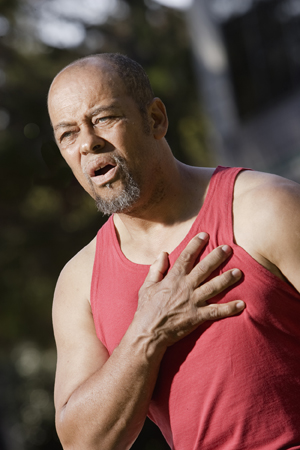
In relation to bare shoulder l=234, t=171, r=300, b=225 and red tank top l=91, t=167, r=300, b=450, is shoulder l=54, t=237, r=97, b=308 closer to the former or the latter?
red tank top l=91, t=167, r=300, b=450

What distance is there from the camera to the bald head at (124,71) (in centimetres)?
235

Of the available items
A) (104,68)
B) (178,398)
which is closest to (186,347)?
(178,398)

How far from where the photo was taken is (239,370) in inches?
80.1

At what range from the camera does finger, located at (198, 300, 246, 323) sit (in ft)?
6.67

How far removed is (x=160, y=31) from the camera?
14.7 metres

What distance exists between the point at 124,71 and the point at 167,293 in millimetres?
900

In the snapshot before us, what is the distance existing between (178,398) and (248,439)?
286 millimetres

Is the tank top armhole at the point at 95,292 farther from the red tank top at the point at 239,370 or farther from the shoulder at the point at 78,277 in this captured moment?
the red tank top at the point at 239,370

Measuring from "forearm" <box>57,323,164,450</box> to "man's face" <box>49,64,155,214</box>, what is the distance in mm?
529

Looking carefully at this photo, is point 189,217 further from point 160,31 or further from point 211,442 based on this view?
point 160,31

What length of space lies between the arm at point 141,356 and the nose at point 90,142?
47 cm

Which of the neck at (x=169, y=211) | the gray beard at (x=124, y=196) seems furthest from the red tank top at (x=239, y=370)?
the gray beard at (x=124, y=196)

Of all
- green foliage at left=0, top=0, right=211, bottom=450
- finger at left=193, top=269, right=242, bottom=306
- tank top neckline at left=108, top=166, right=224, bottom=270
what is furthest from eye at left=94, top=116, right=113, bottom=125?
green foliage at left=0, top=0, right=211, bottom=450

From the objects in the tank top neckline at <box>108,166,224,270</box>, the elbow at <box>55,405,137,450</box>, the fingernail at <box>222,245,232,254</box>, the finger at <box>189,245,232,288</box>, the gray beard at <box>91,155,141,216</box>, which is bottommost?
the elbow at <box>55,405,137,450</box>
